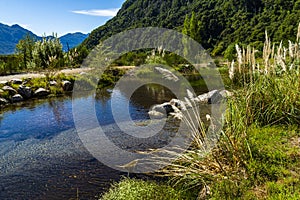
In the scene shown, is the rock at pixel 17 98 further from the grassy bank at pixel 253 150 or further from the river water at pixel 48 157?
the grassy bank at pixel 253 150

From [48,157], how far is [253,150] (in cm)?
475

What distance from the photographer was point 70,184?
200 inches

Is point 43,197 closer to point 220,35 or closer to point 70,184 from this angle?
point 70,184

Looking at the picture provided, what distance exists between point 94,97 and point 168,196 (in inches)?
430

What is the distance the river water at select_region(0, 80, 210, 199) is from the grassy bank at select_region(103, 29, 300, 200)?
2.89 ft

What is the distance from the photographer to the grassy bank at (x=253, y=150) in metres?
3.59

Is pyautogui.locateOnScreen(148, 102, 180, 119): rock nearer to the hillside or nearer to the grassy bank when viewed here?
the grassy bank

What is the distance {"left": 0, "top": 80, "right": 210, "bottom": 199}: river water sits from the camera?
4.95 m

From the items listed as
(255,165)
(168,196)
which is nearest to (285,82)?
(255,165)

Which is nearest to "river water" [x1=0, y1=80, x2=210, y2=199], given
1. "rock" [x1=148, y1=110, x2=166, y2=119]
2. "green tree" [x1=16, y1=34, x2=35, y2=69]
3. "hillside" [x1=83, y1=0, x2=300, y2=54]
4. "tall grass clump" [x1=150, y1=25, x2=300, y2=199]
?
"rock" [x1=148, y1=110, x2=166, y2=119]

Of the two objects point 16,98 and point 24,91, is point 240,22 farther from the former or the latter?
point 16,98

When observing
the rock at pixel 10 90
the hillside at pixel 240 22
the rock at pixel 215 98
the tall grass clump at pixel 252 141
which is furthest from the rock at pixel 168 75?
the tall grass clump at pixel 252 141

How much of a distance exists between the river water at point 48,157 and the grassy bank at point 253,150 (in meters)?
0.88

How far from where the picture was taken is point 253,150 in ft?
14.1
